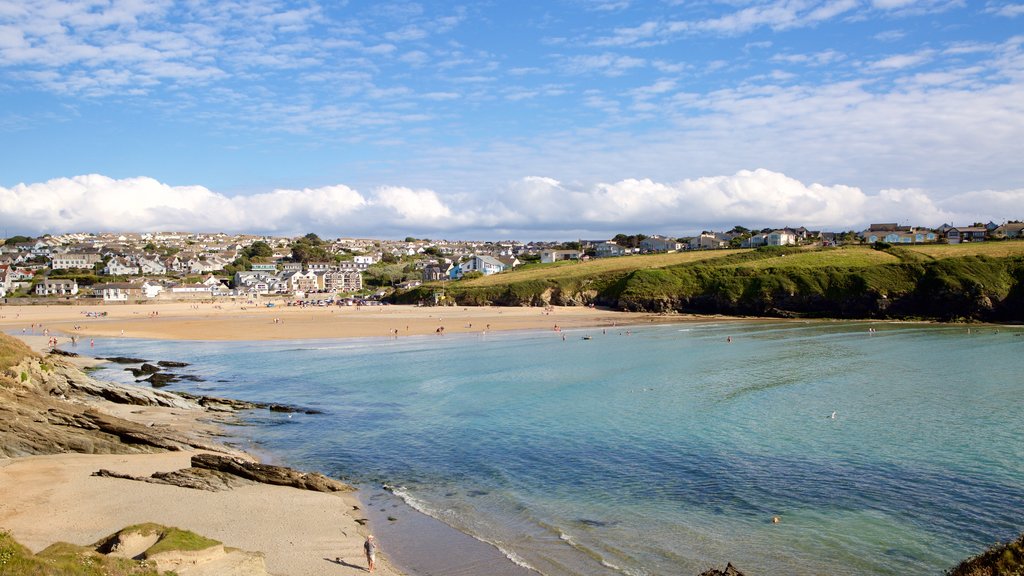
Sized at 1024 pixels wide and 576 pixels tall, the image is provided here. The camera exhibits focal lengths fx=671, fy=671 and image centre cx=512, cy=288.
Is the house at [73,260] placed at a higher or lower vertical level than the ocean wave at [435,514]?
higher

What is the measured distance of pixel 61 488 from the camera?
1677cm

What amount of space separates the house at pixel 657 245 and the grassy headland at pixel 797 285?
53.4m

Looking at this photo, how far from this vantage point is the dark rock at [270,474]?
61.2 feet

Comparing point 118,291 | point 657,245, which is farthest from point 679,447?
point 657,245

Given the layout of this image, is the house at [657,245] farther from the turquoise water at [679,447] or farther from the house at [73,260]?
the house at [73,260]

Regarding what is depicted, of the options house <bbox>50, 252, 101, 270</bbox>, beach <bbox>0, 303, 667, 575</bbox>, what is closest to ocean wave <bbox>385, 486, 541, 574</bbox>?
beach <bbox>0, 303, 667, 575</bbox>

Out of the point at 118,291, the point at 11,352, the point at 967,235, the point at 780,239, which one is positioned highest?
the point at 967,235

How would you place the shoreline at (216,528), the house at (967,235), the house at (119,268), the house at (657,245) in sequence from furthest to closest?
1. the house at (657,245)
2. the house at (119,268)
3. the house at (967,235)
4. the shoreline at (216,528)

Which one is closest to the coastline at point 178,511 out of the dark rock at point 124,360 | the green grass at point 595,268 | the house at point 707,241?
the dark rock at point 124,360

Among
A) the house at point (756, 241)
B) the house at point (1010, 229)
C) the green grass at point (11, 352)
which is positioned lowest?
the green grass at point (11, 352)

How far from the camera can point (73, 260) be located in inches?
6235

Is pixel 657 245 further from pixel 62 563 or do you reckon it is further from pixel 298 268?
pixel 62 563

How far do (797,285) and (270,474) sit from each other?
73.2m

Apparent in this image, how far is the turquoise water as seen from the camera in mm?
15320
